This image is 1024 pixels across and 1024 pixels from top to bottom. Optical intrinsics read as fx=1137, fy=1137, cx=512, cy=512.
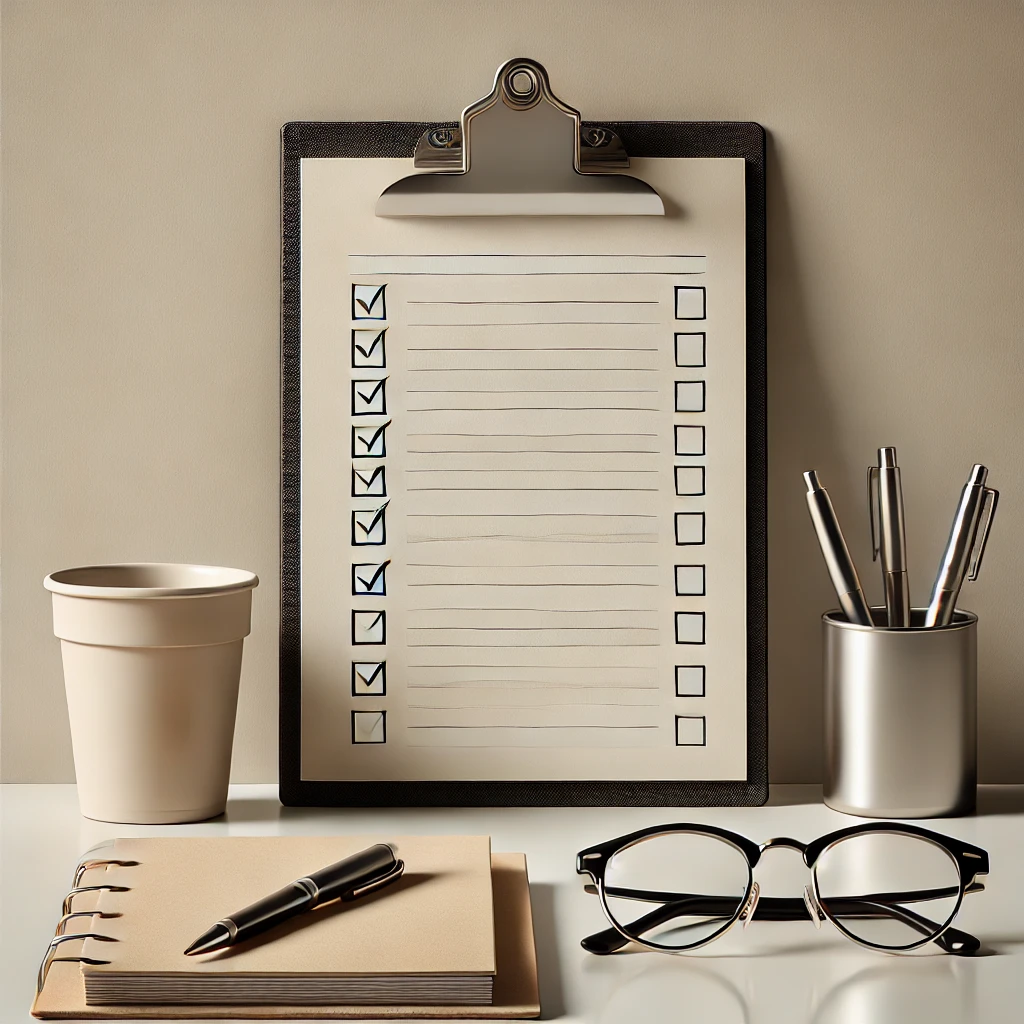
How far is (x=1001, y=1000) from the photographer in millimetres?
552

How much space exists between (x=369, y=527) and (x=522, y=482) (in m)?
0.12

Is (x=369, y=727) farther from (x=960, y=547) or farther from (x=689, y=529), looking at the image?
(x=960, y=547)

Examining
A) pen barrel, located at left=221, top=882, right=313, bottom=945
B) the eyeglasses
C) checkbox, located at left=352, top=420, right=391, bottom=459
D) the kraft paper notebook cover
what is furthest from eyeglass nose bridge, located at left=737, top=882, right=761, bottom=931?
checkbox, located at left=352, top=420, right=391, bottom=459

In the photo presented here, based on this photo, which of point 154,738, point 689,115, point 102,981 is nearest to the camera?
point 102,981

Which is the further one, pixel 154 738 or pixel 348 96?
pixel 348 96

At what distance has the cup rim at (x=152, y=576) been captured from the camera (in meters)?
0.78

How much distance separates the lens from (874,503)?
34.7 inches

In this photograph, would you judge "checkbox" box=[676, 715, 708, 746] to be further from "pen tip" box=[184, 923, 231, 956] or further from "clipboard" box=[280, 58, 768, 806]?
"pen tip" box=[184, 923, 231, 956]

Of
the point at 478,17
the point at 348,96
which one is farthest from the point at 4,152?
the point at 478,17

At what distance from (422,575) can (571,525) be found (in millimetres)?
122

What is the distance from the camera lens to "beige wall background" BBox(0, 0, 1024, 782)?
897mm

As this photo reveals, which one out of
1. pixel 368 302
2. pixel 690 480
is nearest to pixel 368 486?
pixel 368 302

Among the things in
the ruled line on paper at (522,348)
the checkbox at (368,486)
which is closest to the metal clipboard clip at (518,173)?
the ruled line on paper at (522,348)

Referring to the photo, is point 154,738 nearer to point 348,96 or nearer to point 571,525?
point 571,525
